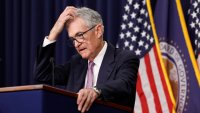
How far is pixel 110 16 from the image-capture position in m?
4.79

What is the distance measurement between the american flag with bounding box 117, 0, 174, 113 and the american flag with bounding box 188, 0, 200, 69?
0.37 meters

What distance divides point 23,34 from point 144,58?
1.61 metres

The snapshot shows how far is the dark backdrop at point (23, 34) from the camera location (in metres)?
5.18

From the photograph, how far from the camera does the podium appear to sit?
1.77m

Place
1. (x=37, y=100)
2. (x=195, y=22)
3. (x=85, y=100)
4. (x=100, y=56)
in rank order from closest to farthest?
(x=37, y=100)
(x=85, y=100)
(x=100, y=56)
(x=195, y=22)

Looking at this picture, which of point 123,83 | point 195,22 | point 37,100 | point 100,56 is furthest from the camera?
point 195,22

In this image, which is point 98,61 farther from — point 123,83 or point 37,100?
point 37,100

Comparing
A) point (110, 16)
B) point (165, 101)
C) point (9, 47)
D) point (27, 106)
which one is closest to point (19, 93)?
point (27, 106)

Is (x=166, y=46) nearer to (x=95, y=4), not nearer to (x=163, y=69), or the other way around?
(x=163, y=69)

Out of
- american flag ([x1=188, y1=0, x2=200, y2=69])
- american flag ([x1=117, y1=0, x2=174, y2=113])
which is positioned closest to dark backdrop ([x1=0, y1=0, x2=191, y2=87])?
american flag ([x1=117, y1=0, x2=174, y2=113])

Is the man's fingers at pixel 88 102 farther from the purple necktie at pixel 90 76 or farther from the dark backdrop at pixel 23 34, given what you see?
the dark backdrop at pixel 23 34

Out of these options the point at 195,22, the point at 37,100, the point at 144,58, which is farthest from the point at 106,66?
the point at 144,58

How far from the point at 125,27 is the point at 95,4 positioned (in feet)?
1.98

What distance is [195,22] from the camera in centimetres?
408
